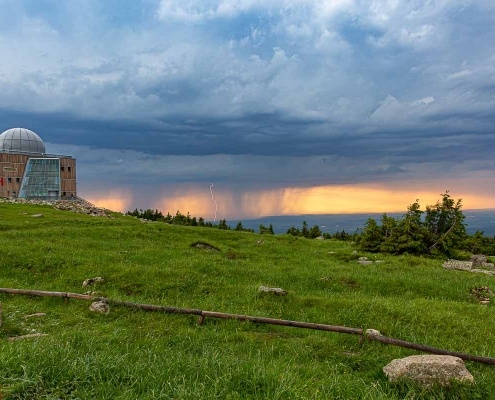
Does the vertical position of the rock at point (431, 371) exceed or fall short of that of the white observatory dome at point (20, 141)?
it falls short

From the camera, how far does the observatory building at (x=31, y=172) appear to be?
77.9 metres

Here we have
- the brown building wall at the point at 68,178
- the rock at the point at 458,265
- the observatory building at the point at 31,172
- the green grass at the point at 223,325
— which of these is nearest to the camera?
the green grass at the point at 223,325

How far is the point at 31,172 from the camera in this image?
259 feet

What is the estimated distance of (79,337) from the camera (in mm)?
8375

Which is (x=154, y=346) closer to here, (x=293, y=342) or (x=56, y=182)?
(x=293, y=342)

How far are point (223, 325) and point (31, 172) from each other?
8015 centimetres

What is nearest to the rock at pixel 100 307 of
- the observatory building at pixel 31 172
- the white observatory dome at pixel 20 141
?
the observatory building at pixel 31 172

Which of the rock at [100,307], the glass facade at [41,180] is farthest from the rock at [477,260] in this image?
the glass facade at [41,180]

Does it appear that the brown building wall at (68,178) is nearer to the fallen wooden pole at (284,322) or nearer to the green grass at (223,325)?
the green grass at (223,325)

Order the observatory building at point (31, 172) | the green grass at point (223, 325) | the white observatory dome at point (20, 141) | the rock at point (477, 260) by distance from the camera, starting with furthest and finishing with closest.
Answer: the white observatory dome at point (20, 141) < the observatory building at point (31, 172) < the rock at point (477, 260) < the green grass at point (223, 325)

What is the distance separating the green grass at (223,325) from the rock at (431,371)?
0.56 feet

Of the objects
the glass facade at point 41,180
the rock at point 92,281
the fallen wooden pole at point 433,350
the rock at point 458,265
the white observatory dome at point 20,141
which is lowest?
the fallen wooden pole at point 433,350

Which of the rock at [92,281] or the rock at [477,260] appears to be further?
the rock at [477,260]

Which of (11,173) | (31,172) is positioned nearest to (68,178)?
(31,172)
